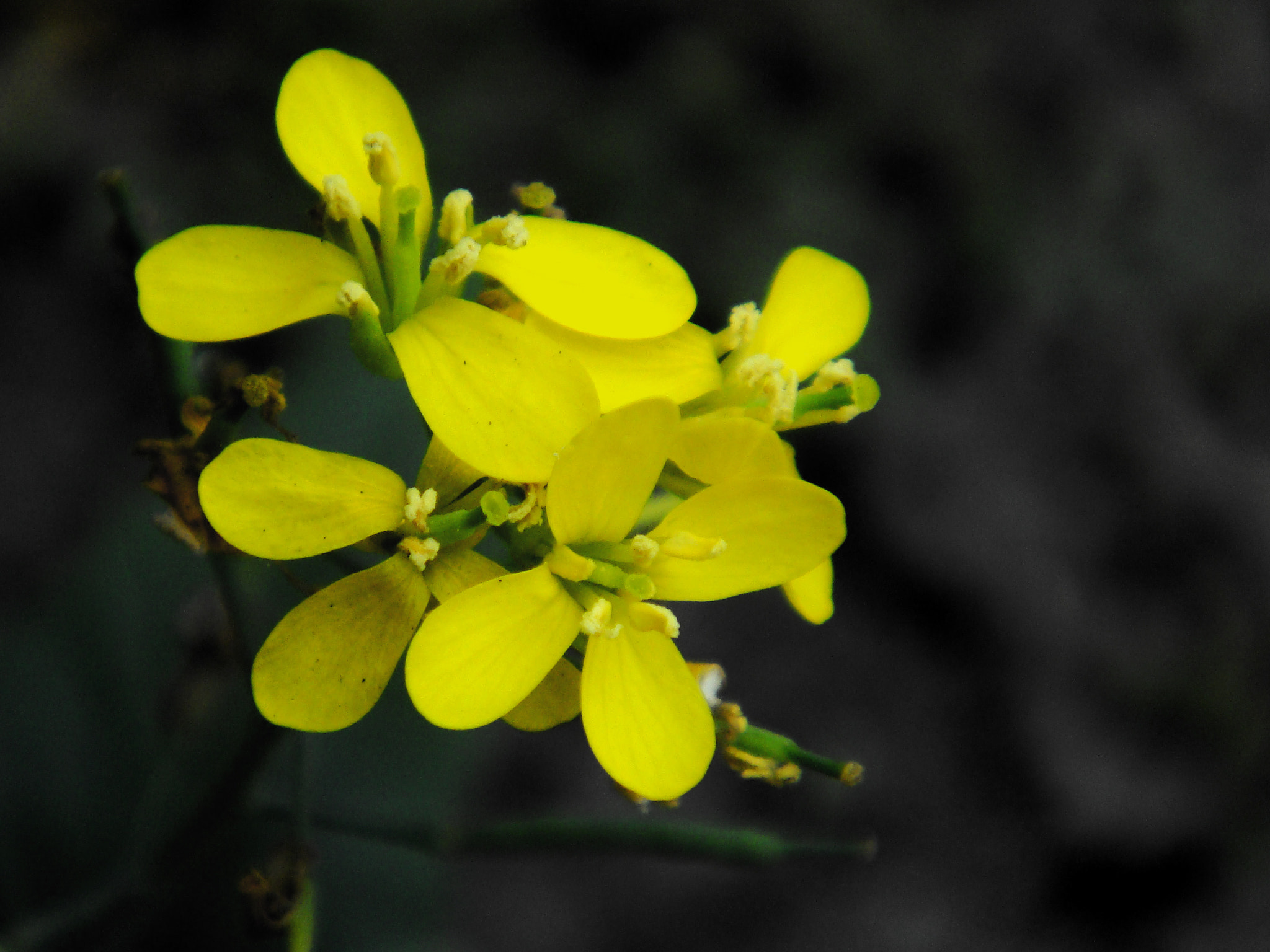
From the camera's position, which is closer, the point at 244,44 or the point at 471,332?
the point at 471,332

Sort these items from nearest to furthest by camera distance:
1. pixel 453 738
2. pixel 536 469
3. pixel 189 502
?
pixel 536 469 → pixel 189 502 → pixel 453 738

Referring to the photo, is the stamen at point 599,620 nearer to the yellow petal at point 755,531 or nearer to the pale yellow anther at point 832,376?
the yellow petal at point 755,531

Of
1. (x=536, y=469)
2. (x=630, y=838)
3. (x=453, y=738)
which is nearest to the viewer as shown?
(x=536, y=469)

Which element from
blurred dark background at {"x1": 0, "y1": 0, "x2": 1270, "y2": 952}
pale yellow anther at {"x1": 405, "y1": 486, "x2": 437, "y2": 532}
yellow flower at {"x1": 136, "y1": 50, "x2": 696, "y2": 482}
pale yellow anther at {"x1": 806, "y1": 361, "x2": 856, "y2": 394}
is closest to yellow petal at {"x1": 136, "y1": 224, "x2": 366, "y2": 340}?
yellow flower at {"x1": 136, "y1": 50, "x2": 696, "y2": 482}

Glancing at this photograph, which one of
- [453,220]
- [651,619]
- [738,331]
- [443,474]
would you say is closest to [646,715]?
[651,619]

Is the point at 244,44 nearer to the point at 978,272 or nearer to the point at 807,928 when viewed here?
the point at 978,272

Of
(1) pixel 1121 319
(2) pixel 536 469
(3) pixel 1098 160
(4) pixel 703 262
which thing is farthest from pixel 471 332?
(3) pixel 1098 160

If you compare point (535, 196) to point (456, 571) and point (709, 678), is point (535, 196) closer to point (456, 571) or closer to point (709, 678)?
point (456, 571)
